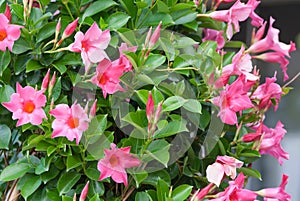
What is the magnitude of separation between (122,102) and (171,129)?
100 millimetres

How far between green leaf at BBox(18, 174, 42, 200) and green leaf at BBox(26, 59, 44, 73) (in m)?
0.19

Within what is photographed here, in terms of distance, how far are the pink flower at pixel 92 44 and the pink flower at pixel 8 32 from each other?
0.11 m

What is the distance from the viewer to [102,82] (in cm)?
81

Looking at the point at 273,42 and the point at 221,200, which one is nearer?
the point at 221,200

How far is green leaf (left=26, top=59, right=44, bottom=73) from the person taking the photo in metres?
0.85

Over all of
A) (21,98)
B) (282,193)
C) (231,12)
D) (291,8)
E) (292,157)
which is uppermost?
(231,12)

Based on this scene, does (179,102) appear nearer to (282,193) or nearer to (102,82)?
(102,82)

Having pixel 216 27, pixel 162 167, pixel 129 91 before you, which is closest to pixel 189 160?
pixel 162 167

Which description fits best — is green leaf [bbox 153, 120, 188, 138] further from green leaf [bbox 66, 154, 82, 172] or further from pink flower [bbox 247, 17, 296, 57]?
pink flower [bbox 247, 17, 296, 57]

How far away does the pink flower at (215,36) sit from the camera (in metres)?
1.03

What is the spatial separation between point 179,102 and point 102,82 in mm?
132

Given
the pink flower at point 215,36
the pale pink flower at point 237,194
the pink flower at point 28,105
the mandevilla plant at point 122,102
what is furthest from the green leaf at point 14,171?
the pink flower at point 215,36

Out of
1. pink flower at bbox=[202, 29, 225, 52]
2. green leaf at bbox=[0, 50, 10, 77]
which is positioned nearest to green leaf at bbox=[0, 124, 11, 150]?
green leaf at bbox=[0, 50, 10, 77]

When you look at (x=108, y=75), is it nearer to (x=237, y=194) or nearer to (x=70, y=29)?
(x=70, y=29)
